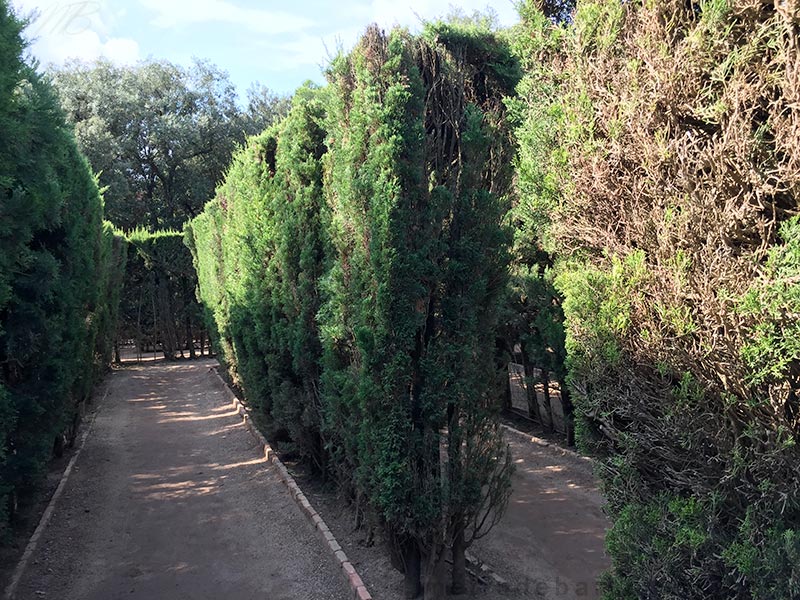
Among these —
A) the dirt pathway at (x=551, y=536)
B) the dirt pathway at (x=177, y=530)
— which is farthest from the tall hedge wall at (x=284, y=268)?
the dirt pathway at (x=551, y=536)

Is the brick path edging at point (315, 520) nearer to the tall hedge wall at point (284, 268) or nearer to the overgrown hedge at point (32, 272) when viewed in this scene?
the tall hedge wall at point (284, 268)

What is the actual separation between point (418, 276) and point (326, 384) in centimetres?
166

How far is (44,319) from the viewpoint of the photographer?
5.44 m

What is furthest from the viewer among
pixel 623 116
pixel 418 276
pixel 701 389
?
pixel 418 276

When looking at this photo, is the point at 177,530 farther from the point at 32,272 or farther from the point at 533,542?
the point at 533,542

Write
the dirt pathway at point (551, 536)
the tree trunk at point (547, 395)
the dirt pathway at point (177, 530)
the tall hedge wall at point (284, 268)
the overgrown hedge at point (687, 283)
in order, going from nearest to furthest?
1. the overgrown hedge at point (687, 283)
2. the dirt pathway at point (551, 536)
3. the dirt pathway at point (177, 530)
4. the tall hedge wall at point (284, 268)
5. the tree trunk at point (547, 395)

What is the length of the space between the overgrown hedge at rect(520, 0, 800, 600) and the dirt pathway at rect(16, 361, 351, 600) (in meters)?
2.81

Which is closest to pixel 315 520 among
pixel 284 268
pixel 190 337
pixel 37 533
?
pixel 37 533

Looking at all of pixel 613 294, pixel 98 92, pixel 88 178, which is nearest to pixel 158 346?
pixel 88 178

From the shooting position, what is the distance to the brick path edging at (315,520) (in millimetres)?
4484

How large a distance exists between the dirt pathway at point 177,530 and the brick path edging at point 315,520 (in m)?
0.09

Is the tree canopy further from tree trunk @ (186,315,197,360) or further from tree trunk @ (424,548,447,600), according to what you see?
tree trunk @ (424,548,447,600)

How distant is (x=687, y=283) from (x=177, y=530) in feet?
17.9

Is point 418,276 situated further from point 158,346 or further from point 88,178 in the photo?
point 158,346
